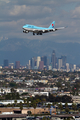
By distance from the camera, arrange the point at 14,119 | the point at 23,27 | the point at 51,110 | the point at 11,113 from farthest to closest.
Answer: the point at 51,110 < the point at 11,113 < the point at 14,119 < the point at 23,27

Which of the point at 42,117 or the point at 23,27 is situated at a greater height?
the point at 23,27

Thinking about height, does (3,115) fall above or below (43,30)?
below

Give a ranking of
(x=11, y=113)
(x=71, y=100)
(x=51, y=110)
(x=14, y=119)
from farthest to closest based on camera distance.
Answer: (x=71, y=100), (x=51, y=110), (x=11, y=113), (x=14, y=119)

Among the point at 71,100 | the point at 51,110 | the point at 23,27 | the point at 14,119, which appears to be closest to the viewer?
the point at 23,27

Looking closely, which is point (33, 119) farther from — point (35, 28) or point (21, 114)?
point (35, 28)

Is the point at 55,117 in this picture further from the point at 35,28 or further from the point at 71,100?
the point at 71,100

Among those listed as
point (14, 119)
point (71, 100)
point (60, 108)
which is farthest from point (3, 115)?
point (71, 100)

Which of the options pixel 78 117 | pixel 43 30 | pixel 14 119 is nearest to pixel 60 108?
pixel 78 117

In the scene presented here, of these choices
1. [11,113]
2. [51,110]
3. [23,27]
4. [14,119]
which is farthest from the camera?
[51,110]

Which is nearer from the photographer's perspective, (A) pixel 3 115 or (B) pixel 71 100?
(A) pixel 3 115
